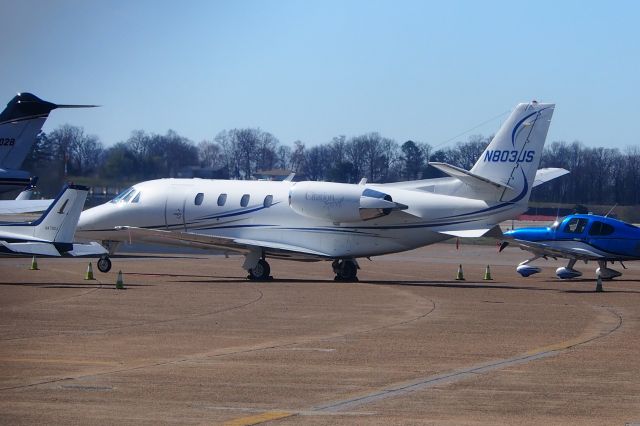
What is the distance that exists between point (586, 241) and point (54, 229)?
17683 millimetres

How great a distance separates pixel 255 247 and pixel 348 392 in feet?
69.8

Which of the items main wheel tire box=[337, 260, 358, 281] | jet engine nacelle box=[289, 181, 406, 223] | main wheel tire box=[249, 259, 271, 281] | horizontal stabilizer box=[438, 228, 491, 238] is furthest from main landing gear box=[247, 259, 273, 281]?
horizontal stabilizer box=[438, 228, 491, 238]

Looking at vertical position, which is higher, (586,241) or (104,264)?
(586,241)

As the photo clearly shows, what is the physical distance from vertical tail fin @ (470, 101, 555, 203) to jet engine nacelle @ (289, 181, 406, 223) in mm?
3014

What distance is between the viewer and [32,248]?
98.3ft

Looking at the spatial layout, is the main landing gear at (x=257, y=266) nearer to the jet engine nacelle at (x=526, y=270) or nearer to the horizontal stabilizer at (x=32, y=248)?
the horizontal stabilizer at (x=32, y=248)

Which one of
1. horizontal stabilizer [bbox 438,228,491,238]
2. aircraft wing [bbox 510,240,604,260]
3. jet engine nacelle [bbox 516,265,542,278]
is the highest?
horizontal stabilizer [bbox 438,228,491,238]

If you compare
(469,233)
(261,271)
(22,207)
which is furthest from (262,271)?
(22,207)

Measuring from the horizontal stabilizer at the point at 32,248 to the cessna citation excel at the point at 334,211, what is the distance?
14.8 ft

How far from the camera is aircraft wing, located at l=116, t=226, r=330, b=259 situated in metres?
33.9

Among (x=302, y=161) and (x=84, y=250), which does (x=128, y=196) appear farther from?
(x=302, y=161)

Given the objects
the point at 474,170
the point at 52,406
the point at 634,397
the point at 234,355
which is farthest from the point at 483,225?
the point at 52,406

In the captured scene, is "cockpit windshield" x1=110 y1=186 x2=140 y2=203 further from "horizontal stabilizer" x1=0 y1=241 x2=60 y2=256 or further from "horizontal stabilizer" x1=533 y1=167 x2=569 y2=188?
"horizontal stabilizer" x1=533 y1=167 x2=569 y2=188

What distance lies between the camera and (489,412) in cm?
1204
